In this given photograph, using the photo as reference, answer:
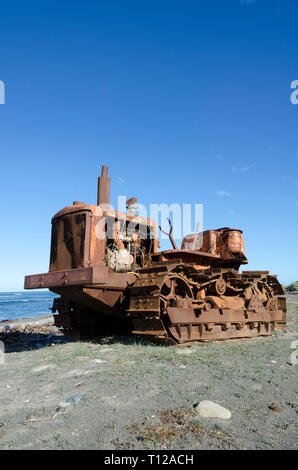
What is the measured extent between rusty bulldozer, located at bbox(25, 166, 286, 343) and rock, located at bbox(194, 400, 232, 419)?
9.61 feet

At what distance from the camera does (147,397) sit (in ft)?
12.5

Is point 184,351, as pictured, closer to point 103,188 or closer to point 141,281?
point 141,281

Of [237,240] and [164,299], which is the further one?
[237,240]

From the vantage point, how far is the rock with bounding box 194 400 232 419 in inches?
126

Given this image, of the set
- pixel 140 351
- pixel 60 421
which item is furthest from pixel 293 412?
pixel 140 351

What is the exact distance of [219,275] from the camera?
27.5ft

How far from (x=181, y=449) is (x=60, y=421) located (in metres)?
1.23

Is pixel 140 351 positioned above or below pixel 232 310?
below

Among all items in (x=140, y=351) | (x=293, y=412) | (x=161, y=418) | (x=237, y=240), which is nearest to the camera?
(x=161, y=418)

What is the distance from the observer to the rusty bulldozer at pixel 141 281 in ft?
22.3

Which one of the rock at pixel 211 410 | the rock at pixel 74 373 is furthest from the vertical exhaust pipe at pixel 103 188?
the rock at pixel 211 410

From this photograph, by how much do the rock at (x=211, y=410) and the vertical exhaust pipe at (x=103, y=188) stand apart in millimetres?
5231

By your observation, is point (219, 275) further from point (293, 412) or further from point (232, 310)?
point (293, 412)

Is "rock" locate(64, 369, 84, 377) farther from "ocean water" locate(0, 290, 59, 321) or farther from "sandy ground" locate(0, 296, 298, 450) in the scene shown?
"ocean water" locate(0, 290, 59, 321)
